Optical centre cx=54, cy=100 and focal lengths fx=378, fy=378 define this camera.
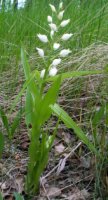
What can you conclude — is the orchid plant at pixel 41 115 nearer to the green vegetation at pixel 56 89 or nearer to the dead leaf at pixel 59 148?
the green vegetation at pixel 56 89

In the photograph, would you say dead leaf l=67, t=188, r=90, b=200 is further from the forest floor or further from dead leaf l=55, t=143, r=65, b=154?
dead leaf l=55, t=143, r=65, b=154

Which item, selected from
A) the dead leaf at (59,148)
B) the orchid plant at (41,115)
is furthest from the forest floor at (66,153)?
the orchid plant at (41,115)

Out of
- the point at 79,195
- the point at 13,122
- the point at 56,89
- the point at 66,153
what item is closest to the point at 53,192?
the point at 79,195

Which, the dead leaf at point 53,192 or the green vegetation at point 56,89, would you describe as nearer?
the green vegetation at point 56,89

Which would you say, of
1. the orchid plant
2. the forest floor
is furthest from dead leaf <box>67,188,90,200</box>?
the orchid plant

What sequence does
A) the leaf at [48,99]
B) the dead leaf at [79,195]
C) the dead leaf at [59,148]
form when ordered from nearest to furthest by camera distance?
1. the leaf at [48,99]
2. the dead leaf at [79,195]
3. the dead leaf at [59,148]

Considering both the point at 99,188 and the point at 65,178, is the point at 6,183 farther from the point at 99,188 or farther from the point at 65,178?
the point at 99,188

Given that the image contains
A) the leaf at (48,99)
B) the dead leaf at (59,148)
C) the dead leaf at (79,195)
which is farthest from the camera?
the dead leaf at (59,148)

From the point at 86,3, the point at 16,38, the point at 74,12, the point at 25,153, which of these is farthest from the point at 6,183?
the point at 86,3
